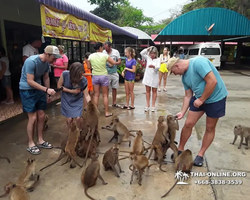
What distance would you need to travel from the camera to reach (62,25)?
5.45 m

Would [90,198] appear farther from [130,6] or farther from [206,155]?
[130,6]

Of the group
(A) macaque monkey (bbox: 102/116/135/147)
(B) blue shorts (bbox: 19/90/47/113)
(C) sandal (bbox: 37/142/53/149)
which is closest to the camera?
(B) blue shorts (bbox: 19/90/47/113)

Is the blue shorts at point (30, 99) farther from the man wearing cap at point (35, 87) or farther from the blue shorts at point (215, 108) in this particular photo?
the blue shorts at point (215, 108)

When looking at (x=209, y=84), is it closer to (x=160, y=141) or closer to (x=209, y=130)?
(x=209, y=130)

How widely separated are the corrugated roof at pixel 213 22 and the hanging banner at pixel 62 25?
48.7 feet

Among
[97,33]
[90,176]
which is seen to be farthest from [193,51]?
[90,176]

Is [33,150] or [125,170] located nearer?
[125,170]

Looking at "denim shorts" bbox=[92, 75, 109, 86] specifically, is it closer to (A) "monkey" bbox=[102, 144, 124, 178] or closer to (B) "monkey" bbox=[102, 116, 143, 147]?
(B) "monkey" bbox=[102, 116, 143, 147]

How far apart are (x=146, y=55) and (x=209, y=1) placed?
970 inches

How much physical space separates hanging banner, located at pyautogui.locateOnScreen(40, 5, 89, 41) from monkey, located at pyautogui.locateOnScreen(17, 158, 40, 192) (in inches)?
115

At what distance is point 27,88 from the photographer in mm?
3588

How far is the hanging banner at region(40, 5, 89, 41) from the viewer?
4664 millimetres

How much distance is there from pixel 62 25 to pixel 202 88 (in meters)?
3.93

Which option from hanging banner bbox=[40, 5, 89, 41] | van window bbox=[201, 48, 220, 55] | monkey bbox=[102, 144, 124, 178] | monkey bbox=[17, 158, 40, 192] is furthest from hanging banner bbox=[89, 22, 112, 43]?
van window bbox=[201, 48, 220, 55]
